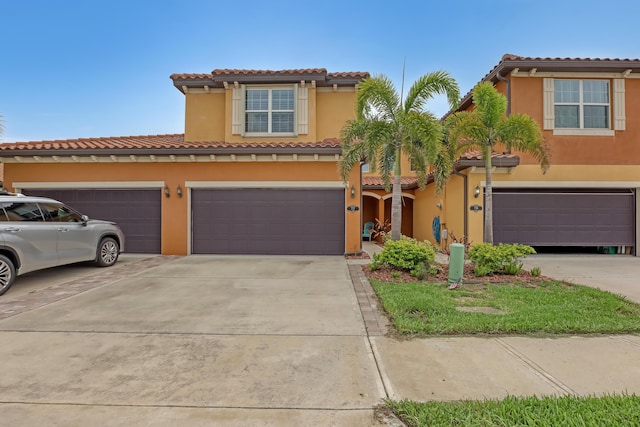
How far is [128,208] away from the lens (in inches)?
433

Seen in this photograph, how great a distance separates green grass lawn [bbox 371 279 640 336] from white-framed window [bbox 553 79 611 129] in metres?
7.33

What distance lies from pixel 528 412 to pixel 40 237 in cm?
833

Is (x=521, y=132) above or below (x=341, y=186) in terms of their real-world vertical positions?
above

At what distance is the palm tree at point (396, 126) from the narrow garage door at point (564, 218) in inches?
182

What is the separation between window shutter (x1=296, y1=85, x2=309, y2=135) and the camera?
12.2 m

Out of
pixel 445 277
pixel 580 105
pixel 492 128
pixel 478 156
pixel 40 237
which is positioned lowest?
pixel 445 277

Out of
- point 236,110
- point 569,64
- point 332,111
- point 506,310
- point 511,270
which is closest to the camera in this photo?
point 506,310

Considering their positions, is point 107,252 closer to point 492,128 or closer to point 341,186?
point 341,186

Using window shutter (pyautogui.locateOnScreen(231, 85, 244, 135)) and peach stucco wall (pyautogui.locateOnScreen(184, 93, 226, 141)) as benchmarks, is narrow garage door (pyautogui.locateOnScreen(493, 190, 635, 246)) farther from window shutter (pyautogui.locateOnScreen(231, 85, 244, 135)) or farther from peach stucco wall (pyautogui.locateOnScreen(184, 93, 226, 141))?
peach stucco wall (pyautogui.locateOnScreen(184, 93, 226, 141))

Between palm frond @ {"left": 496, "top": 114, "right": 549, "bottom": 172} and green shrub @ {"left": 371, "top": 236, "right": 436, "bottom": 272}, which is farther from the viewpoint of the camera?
palm frond @ {"left": 496, "top": 114, "right": 549, "bottom": 172}

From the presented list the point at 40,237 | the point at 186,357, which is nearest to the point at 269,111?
the point at 40,237

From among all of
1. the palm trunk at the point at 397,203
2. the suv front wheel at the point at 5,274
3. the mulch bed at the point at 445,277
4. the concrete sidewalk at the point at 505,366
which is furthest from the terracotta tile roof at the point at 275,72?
the concrete sidewalk at the point at 505,366

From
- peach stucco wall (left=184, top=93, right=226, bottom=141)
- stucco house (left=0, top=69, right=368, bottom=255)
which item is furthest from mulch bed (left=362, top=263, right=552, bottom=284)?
peach stucco wall (left=184, top=93, right=226, bottom=141)

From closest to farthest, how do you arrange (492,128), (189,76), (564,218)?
(492,128)
(564,218)
(189,76)
